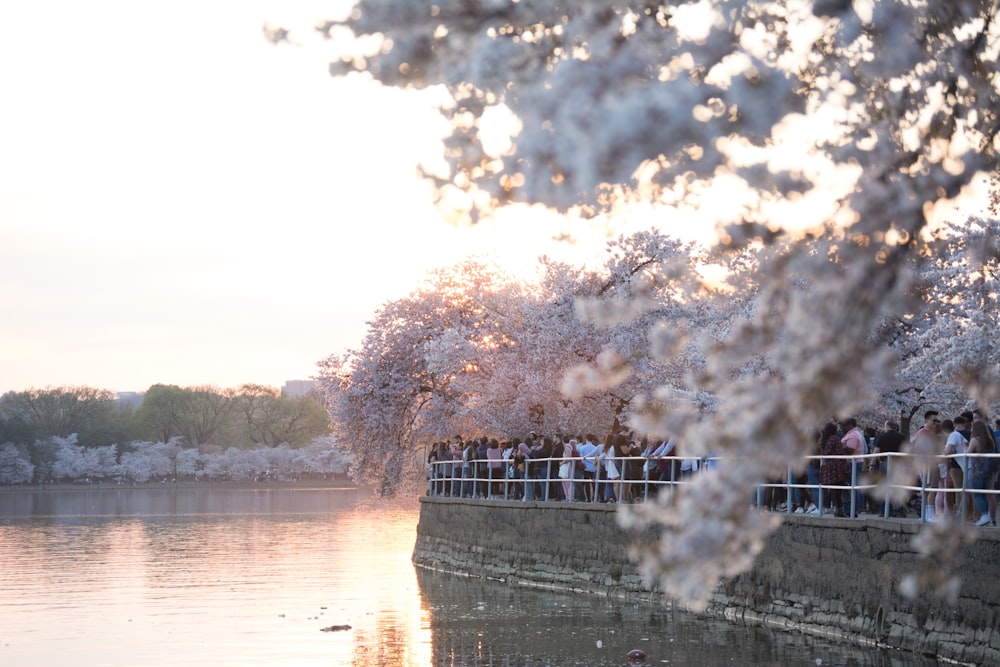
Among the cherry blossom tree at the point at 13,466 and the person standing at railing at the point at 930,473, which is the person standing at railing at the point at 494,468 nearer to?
the person standing at railing at the point at 930,473

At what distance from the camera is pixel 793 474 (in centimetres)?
2062

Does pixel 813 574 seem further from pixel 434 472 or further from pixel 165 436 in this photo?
pixel 165 436

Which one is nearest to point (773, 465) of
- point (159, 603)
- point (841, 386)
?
point (841, 386)

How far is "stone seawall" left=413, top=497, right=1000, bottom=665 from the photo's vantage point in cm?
1596

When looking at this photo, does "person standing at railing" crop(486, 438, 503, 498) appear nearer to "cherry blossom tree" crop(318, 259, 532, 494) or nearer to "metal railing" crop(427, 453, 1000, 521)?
"metal railing" crop(427, 453, 1000, 521)

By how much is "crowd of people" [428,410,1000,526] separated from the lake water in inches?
77.0

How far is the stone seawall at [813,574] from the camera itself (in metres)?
16.0

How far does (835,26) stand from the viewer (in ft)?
20.0

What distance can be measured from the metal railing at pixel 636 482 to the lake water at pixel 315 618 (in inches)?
76.8

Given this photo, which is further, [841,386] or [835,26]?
[835,26]

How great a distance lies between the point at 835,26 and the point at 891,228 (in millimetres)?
1141

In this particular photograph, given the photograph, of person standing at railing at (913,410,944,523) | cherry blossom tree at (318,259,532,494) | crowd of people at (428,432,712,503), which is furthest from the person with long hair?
cherry blossom tree at (318,259,532,494)

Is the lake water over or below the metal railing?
below

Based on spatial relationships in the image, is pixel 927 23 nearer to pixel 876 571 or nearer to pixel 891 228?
pixel 891 228
